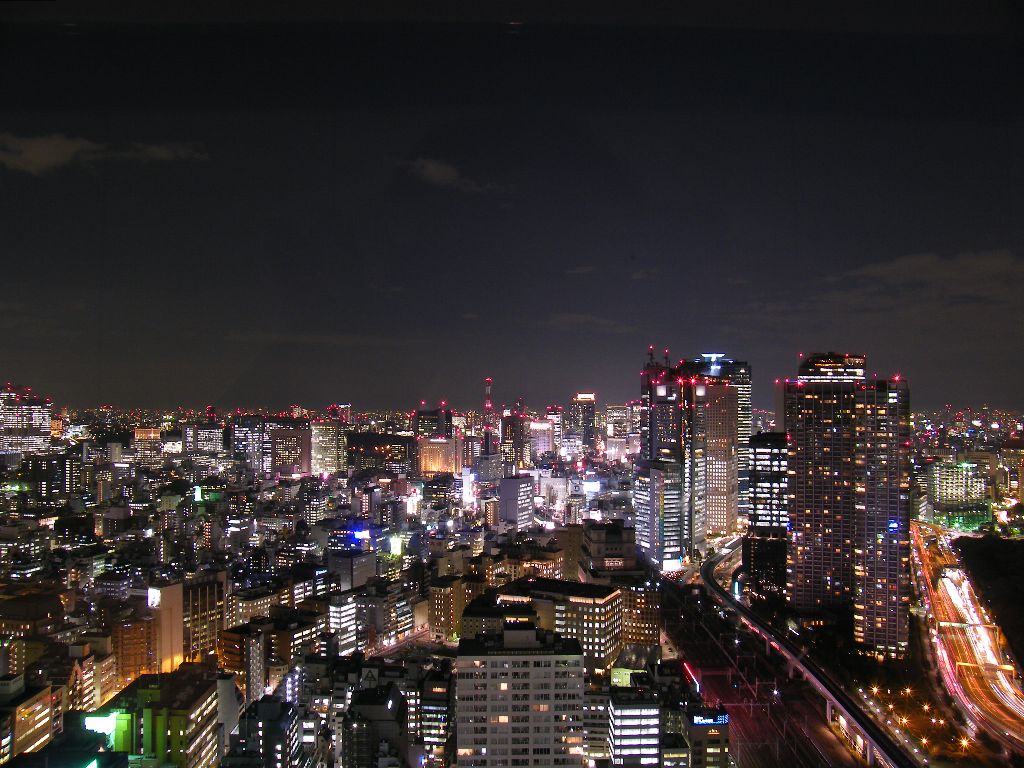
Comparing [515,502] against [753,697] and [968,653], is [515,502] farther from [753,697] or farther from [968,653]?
[968,653]

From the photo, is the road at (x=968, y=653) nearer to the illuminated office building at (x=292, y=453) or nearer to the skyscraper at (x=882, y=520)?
the skyscraper at (x=882, y=520)

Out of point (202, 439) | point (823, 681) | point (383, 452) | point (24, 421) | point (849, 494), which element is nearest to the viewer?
point (823, 681)

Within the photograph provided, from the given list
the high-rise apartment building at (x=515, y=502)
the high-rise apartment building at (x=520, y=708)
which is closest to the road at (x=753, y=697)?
the high-rise apartment building at (x=520, y=708)

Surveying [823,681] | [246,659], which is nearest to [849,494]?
[823,681]

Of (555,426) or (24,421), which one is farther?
(555,426)

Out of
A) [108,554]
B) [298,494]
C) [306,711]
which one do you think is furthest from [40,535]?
[306,711]

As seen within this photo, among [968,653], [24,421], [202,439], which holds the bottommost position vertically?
[968,653]

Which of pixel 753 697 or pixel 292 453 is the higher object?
pixel 292 453

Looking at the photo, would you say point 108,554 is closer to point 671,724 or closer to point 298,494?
point 298,494
